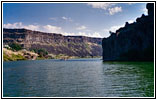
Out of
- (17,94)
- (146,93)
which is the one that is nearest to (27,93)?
(17,94)

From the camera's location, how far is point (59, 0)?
3478 centimetres

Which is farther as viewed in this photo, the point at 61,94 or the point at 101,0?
the point at 61,94

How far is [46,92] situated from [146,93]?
64.5 feet

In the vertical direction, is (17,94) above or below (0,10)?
below

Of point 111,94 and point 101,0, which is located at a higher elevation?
point 101,0

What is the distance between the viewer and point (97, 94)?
41031 millimetres

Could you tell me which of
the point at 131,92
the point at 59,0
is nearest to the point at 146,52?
the point at 131,92

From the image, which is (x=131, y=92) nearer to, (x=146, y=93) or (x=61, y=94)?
(x=146, y=93)

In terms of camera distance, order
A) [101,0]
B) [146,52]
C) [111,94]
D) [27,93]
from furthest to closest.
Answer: [146,52] → [27,93] → [111,94] → [101,0]

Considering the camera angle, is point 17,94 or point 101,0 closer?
point 101,0

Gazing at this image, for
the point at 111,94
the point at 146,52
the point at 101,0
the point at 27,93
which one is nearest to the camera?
the point at 101,0

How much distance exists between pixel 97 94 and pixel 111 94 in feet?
8.62

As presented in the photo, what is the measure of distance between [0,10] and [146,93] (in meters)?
30.1

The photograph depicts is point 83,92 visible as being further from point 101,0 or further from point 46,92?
point 101,0
